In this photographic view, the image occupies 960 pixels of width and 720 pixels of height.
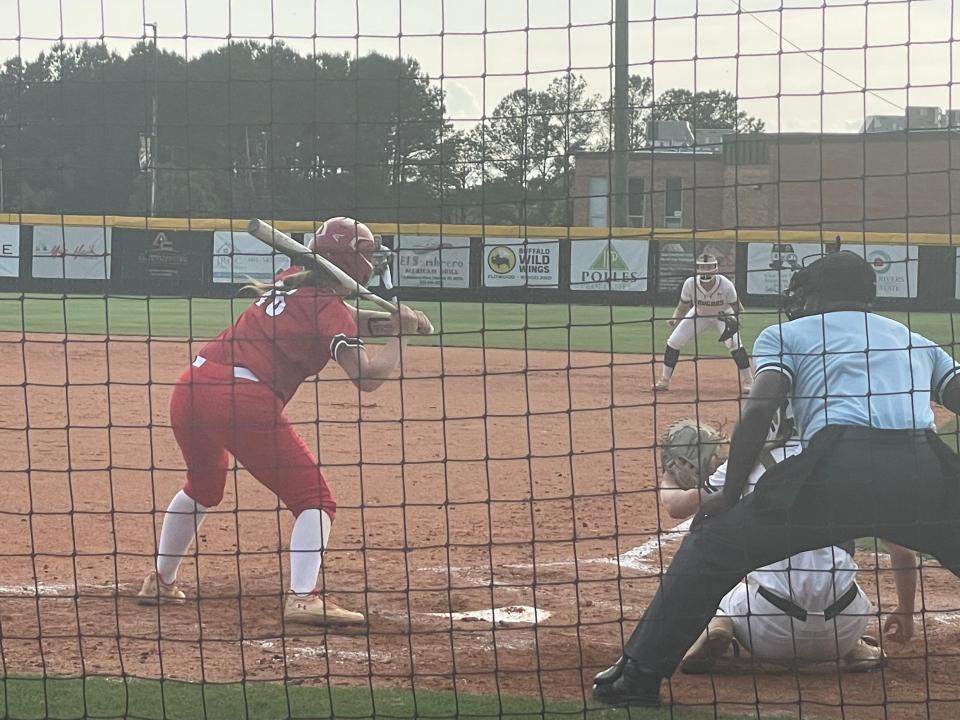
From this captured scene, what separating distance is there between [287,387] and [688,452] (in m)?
1.81

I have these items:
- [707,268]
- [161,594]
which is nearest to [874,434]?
[161,594]

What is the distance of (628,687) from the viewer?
4215 millimetres

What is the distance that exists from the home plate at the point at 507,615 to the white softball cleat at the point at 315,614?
1.32ft

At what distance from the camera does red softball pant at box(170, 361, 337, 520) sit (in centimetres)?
527

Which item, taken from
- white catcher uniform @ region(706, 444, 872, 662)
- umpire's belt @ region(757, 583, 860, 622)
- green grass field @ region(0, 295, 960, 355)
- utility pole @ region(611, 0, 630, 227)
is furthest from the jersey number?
green grass field @ region(0, 295, 960, 355)

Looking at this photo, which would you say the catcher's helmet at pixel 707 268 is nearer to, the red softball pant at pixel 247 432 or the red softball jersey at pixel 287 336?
the red softball jersey at pixel 287 336

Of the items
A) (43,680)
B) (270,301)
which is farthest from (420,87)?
(43,680)

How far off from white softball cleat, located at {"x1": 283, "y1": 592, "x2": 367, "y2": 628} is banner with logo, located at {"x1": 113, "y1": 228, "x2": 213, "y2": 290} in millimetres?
18818

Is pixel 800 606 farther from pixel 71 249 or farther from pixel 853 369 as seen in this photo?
pixel 71 249

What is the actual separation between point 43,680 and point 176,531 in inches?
48.3

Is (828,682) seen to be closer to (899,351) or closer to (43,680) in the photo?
(899,351)

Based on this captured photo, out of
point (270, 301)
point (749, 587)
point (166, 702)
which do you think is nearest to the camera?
point (166, 702)

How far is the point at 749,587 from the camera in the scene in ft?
15.1

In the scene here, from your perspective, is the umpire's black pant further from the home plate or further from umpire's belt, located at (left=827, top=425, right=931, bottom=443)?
the home plate
